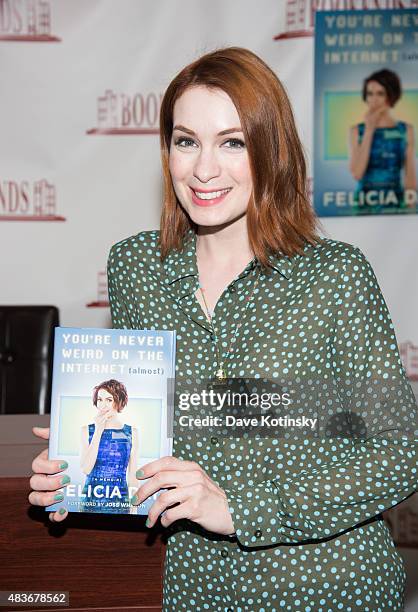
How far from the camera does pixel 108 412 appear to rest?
1.33 meters

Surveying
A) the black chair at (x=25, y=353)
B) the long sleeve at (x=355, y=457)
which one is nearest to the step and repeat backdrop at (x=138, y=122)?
the black chair at (x=25, y=353)

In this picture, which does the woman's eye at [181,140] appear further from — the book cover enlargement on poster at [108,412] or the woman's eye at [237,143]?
the book cover enlargement on poster at [108,412]

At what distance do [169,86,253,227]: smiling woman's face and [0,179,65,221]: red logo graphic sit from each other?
1.96 meters

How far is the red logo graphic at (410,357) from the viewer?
3.43 metres

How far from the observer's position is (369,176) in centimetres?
343

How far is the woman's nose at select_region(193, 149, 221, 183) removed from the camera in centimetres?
142

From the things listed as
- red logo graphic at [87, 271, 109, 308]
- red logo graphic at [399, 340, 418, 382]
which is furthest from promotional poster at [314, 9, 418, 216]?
red logo graphic at [87, 271, 109, 308]

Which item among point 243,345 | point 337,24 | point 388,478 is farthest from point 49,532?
point 337,24

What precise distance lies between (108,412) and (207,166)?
423 mm

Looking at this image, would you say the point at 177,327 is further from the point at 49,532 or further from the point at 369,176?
the point at 369,176

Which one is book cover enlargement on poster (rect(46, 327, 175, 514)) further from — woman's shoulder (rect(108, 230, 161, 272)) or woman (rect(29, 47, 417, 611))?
woman's shoulder (rect(108, 230, 161, 272))

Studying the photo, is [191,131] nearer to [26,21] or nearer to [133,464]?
[133,464]
